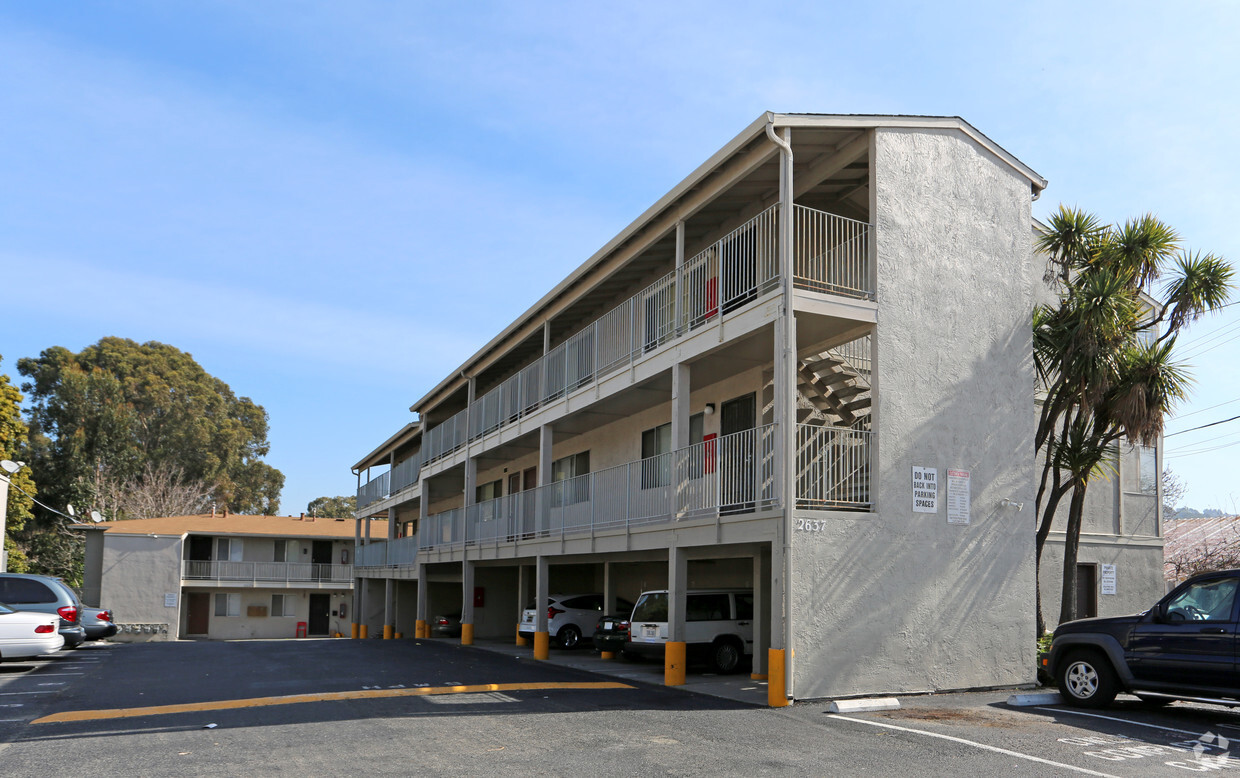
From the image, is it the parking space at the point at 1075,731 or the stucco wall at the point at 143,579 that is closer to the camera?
the parking space at the point at 1075,731

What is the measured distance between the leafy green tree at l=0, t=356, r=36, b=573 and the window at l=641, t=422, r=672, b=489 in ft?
95.3

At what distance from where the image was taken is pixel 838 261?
1512 centimetres

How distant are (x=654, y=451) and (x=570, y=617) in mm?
5090

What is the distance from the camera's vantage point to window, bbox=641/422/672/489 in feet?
59.3

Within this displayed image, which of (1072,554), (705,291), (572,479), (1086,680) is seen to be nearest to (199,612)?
(572,479)

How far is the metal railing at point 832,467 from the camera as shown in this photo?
13.4m

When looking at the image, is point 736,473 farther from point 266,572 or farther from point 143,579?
point 266,572

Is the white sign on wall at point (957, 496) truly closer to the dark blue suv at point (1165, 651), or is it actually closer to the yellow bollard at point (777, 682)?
the dark blue suv at point (1165, 651)

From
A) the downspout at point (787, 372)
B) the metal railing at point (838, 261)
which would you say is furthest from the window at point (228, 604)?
the downspout at point (787, 372)

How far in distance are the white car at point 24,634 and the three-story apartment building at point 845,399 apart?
9.21 m

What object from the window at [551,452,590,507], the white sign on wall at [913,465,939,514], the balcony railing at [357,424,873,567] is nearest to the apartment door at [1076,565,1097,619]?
the white sign on wall at [913,465,939,514]

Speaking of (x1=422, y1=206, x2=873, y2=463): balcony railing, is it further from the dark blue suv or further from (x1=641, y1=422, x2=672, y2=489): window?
the dark blue suv

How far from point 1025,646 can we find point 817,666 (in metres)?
4.05

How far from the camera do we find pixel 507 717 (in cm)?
1112
